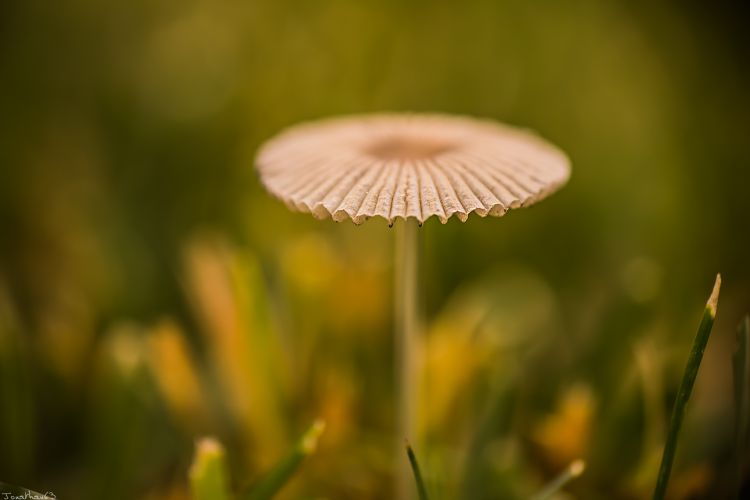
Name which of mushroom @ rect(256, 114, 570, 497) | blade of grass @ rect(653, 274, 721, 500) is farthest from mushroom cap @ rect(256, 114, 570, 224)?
blade of grass @ rect(653, 274, 721, 500)

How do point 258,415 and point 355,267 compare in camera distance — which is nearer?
point 258,415

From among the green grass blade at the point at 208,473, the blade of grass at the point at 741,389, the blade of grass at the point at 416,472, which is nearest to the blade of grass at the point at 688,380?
the blade of grass at the point at 741,389

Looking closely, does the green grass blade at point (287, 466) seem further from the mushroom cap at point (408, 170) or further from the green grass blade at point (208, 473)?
the mushroom cap at point (408, 170)

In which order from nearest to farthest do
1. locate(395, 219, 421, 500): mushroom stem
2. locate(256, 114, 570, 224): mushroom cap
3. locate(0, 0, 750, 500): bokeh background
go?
locate(256, 114, 570, 224): mushroom cap → locate(395, 219, 421, 500): mushroom stem → locate(0, 0, 750, 500): bokeh background

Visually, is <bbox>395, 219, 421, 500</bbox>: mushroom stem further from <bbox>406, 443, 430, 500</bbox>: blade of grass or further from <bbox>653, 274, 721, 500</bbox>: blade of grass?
<bbox>653, 274, 721, 500</bbox>: blade of grass

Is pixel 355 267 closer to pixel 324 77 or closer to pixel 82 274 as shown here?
pixel 82 274

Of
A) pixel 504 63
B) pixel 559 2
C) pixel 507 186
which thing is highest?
pixel 559 2

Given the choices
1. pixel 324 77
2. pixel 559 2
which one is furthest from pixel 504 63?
pixel 324 77
